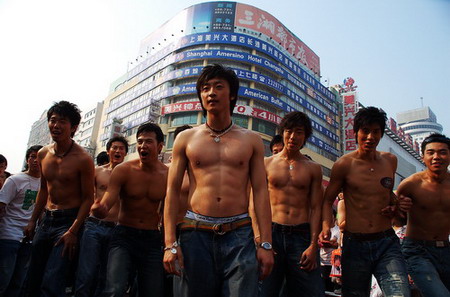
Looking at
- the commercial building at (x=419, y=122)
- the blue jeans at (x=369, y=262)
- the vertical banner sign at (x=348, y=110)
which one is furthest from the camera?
the commercial building at (x=419, y=122)

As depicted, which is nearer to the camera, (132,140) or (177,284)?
(177,284)

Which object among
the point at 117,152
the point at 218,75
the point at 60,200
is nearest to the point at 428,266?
the point at 218,75

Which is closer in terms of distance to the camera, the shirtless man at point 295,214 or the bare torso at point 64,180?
the shirtless man at point 295,214

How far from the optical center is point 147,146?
4145 mm

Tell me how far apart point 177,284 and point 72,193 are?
7.74 ft

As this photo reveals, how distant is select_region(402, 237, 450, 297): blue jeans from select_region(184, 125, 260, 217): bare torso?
7.55ft

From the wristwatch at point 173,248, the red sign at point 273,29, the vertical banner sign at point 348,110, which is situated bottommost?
the wristwatch at point 173,248

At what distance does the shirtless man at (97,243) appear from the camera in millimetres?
3738

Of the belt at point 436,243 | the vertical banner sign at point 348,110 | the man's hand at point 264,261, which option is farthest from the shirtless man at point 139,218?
the vertical banner sign at point 348,110

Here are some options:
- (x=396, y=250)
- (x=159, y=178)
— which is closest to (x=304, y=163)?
(x=396, y=250)

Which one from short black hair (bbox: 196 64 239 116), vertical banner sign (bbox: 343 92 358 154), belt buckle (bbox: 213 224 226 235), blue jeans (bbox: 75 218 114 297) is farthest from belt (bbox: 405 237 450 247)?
vertical banner sign (bbox: 343 92 358 154)

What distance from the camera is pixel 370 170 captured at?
3.70 meters

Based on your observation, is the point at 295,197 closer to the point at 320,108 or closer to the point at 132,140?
the point at 132,140

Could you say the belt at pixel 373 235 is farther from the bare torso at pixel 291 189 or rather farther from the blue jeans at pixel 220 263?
the blue jeans at pixel 220 263
